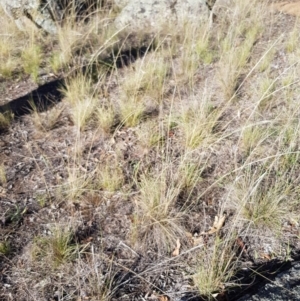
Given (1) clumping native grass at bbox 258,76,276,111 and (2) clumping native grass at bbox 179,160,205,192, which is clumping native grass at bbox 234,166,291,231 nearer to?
(2) clumping native grass at bbox 179,160,205,192

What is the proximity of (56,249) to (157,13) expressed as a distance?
13.0ft

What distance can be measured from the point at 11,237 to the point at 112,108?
5.27 ft

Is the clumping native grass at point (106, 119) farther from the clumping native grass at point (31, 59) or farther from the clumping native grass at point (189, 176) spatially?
the clumping native grass at point (31, 59)

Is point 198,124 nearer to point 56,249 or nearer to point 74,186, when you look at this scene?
point 74,186

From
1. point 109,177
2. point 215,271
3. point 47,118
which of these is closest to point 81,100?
point 47,118

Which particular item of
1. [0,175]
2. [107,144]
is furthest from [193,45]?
[0,175]

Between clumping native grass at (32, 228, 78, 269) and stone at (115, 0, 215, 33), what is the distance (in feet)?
11.5

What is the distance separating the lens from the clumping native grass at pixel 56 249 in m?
2.42

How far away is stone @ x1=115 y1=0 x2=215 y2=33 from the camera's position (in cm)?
523

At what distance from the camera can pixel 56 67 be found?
4316mm

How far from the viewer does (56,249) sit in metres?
2.43

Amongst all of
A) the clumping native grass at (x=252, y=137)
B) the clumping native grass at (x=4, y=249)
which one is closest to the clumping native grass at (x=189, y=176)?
the clumping native grass at (x=252, y=137)

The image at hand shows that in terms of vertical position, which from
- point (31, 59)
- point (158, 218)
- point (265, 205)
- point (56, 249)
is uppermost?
point (31, 59)

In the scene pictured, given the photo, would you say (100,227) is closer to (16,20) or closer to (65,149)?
(65,149)
